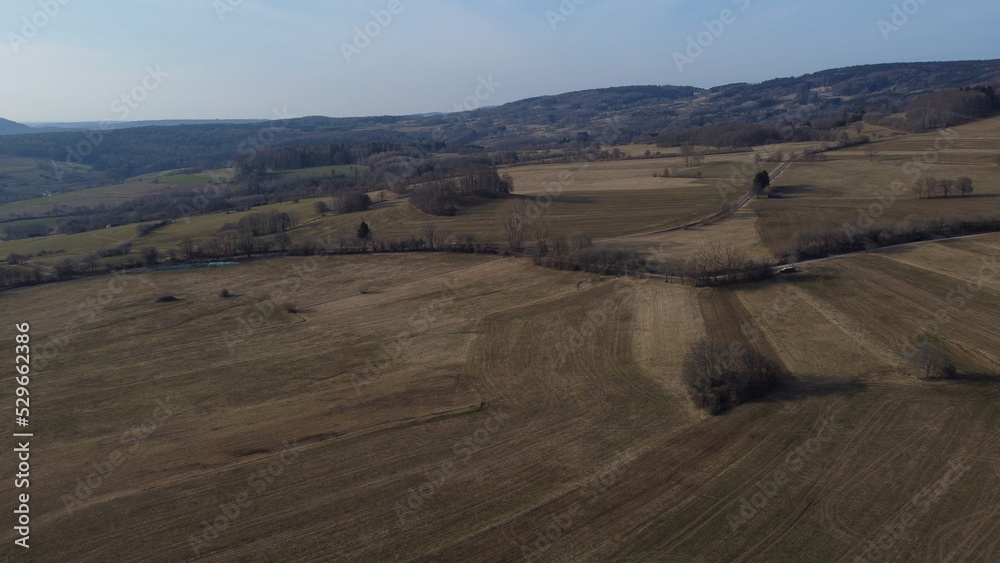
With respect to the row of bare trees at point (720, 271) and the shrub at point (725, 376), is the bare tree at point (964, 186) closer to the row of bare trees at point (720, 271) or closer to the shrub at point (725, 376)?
the row of bare trees at point (720, 271)

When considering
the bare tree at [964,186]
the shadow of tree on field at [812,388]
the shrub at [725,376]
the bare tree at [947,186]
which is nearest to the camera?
the shrub at [725,376]

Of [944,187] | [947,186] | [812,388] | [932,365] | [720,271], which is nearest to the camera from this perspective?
[932,365]

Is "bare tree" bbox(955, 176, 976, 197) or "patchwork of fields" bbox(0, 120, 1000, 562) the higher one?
"bare tree" bbox(955, 176, 976, 197)

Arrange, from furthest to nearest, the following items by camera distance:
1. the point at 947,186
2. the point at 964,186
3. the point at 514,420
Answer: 1. the point at 947,186
2. the point at 964,186
3. the point at 514,420

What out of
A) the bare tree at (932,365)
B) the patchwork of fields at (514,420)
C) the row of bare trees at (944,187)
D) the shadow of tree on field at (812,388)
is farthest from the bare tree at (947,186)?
the shadow of tree on field at (812,388)

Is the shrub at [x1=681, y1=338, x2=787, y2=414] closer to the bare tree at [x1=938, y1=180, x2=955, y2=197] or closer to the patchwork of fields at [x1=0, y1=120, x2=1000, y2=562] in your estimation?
the patchwork of fields at [x1=0, y1=120, x2=1000, y2=562]

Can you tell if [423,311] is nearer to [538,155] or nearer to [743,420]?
[743,420]

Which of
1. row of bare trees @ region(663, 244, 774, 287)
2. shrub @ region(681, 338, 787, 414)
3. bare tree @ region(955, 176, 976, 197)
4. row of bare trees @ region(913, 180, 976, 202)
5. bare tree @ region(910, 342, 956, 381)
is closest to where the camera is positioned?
shrub @ region(681, 338, 787, 414)

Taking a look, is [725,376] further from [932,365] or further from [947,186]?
[947,186]

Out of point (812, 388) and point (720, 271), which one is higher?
point (720, 271)

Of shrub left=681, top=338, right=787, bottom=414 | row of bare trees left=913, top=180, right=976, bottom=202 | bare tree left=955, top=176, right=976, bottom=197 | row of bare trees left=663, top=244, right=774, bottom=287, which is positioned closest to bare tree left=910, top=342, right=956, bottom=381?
shrub left=681, top=338, right=787, bottom=414

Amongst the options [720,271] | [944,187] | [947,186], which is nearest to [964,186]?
[947,186]
